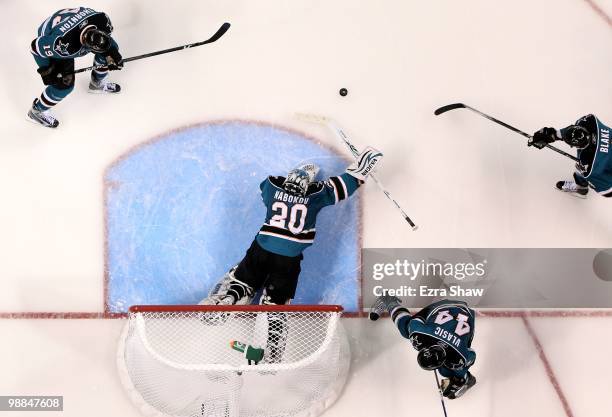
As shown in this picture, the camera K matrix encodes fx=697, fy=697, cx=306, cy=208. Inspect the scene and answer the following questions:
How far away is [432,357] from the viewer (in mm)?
3672

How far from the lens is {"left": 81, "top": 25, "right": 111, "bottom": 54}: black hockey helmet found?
12.8 ft

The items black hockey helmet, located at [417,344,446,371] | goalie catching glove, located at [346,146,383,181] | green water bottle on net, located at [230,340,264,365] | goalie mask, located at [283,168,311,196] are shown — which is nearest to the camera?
black hockey helmet, located at [417,344,446,371]

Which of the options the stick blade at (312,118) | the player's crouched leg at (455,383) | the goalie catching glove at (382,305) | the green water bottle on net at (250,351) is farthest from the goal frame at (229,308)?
the stick blade at (312,118)

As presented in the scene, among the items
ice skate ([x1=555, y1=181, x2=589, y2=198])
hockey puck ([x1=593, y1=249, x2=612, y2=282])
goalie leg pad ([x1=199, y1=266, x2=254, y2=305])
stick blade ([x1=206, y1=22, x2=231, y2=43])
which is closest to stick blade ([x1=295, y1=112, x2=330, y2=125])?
stick blade ([x1=206, y1=22, x2=231, y2=43])

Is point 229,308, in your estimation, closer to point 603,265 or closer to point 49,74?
point 49,74

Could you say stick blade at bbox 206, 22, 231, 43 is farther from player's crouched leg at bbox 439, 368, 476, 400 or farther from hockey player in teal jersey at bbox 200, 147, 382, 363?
player's crouched leg at bbox 439, 368, 476, 400

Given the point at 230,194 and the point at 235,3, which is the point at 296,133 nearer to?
the point at 230,194

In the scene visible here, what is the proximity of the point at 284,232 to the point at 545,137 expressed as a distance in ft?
5.30

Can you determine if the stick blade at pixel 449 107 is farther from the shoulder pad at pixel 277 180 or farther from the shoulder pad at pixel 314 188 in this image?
the shoulder pad at pixel 277 180

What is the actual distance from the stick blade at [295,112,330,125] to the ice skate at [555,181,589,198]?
1.56 metres

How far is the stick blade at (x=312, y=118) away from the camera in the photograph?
14.7 ft

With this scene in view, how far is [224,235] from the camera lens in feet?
14.6

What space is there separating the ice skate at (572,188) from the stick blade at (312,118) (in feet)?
5.13

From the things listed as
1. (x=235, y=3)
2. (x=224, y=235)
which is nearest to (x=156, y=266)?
(x=224, y=235)
